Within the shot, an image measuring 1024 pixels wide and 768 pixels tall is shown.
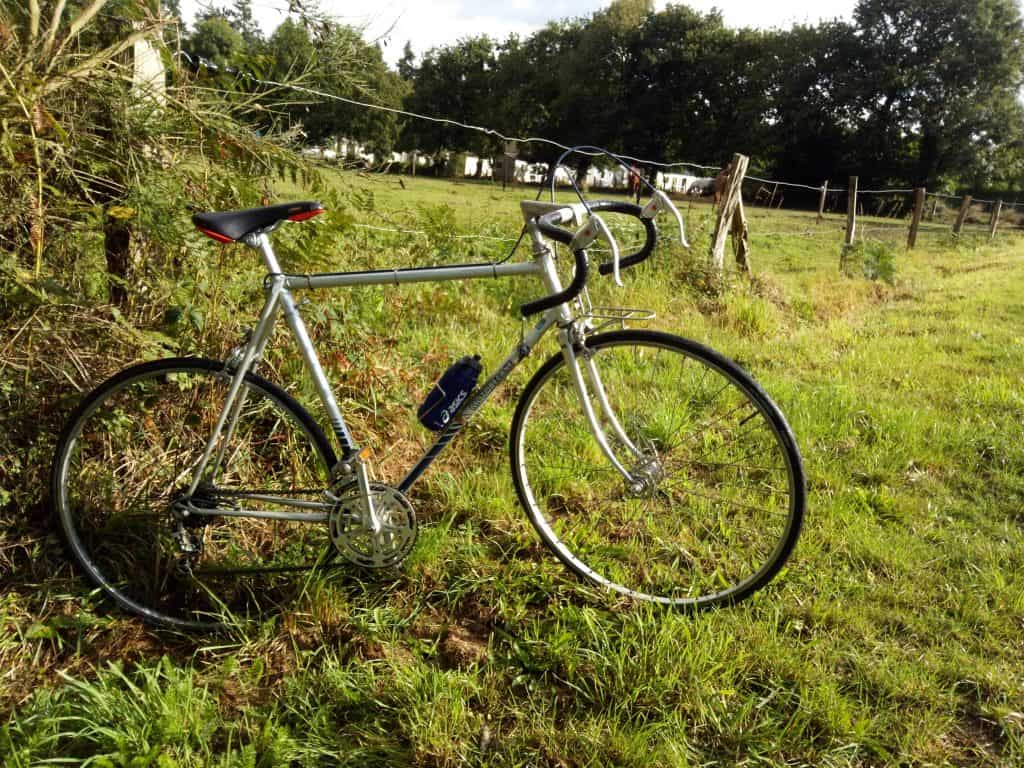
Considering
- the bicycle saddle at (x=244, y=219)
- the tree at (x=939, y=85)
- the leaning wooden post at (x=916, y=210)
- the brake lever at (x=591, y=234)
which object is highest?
the tree at (x=939, y=85)

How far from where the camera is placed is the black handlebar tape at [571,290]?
190cm

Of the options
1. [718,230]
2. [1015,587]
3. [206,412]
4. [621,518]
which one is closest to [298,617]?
[206,412]

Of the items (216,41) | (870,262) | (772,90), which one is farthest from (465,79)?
(216,41)

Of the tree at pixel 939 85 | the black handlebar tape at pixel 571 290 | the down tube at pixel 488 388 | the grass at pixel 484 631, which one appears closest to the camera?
the grass at pixel 484 631

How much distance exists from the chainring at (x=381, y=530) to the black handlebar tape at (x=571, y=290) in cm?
79

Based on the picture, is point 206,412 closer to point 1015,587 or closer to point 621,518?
point 621,518

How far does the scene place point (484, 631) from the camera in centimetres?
222

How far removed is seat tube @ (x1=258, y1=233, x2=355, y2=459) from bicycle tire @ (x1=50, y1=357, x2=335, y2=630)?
0.07 m

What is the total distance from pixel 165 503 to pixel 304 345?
2.91 feet

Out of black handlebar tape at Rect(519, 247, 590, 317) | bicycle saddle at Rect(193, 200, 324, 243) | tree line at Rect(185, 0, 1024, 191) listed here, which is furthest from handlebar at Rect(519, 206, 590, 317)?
tree line at Rect(185, 0, 1024, 191)

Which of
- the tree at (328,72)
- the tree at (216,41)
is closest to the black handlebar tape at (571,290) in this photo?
the tree at (328,72)

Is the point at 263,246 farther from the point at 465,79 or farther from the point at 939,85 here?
the point at 465,79

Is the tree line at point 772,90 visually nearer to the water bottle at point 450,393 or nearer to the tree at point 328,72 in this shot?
the tree at point 328,72

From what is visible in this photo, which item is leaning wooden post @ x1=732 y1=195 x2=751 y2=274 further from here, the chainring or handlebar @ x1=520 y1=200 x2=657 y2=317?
the chainring
